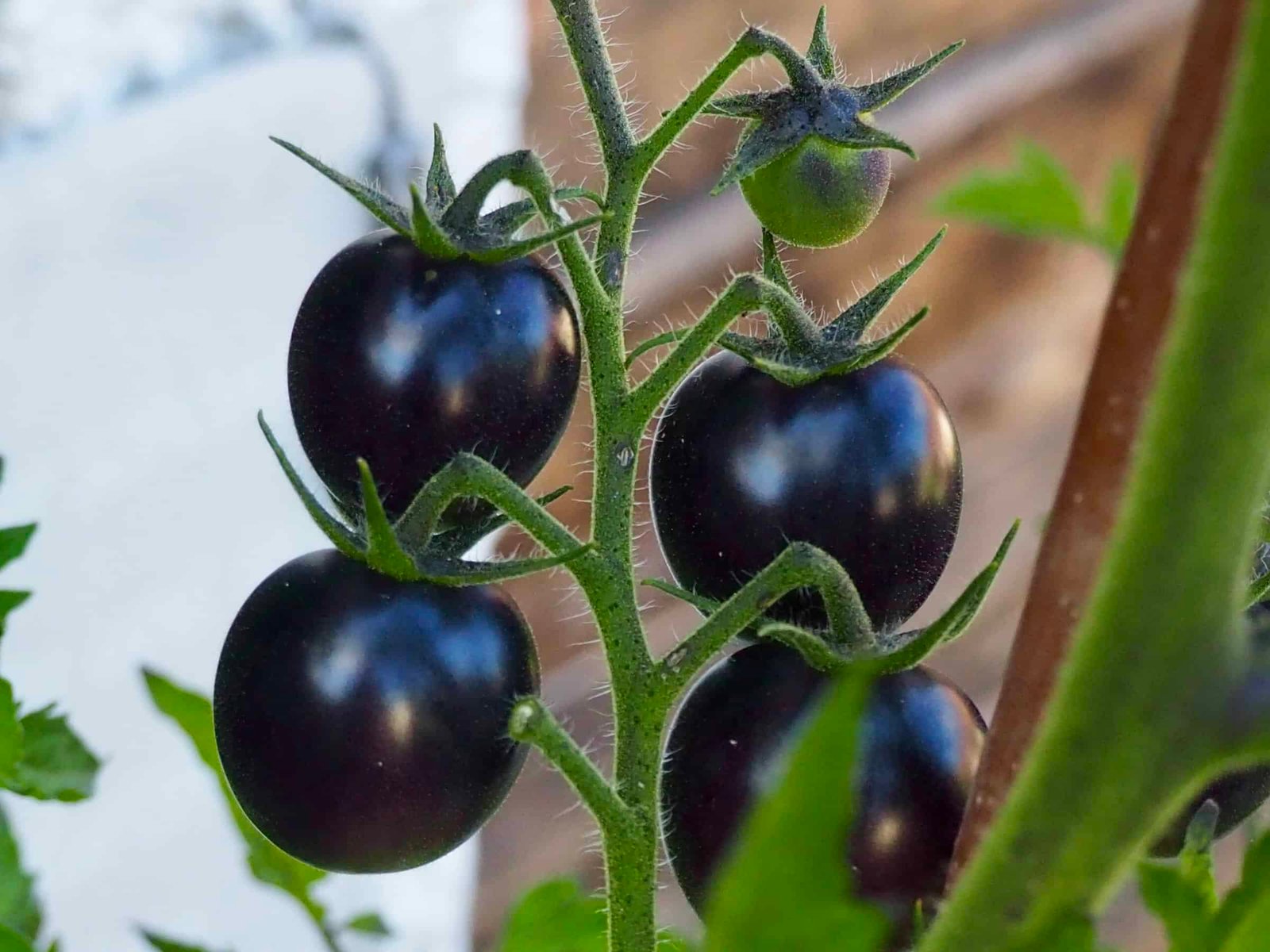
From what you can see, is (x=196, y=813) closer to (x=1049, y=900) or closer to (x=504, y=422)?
(x=504, y=422)

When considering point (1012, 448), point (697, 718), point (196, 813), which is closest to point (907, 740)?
point (697, 718)

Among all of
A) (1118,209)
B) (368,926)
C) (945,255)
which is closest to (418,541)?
(368,926)

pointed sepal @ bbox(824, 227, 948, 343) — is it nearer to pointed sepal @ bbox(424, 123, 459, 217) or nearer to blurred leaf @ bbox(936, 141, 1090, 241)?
pointed sepal @ bbox(424, 123, 459, 217)

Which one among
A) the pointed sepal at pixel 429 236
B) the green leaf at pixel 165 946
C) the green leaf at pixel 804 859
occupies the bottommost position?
the green leaf at pixel 165 946

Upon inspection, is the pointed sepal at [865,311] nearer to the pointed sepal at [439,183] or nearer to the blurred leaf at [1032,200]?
the pointed sepal at [439,183]

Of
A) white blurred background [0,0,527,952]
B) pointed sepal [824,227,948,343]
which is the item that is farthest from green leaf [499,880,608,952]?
white blurred background [0,0,527,952]

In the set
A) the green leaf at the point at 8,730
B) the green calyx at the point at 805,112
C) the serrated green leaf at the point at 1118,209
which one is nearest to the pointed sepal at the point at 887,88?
the green calyx at the point at 805,112
